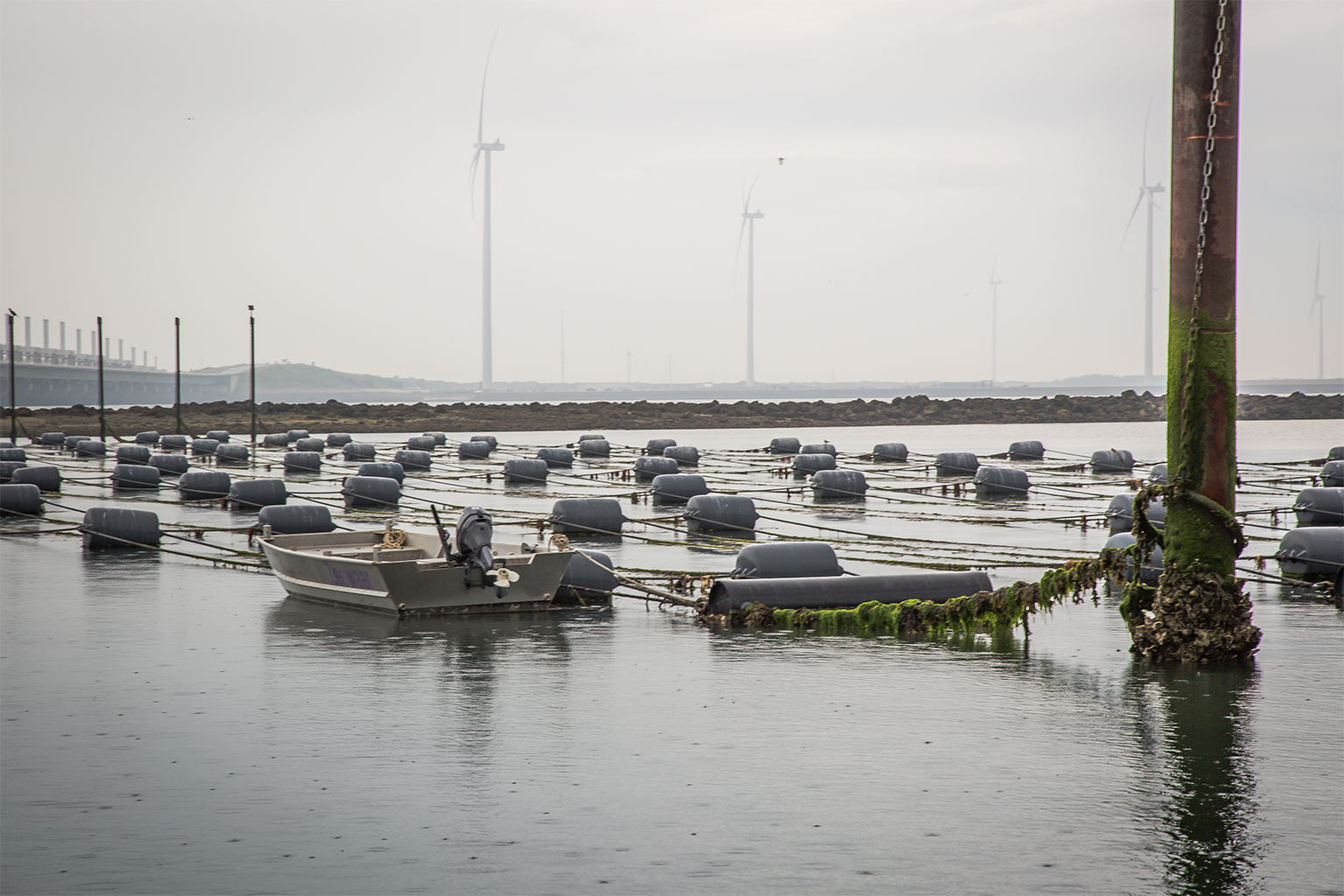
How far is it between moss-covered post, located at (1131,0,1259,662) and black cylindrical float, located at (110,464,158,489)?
131 ft

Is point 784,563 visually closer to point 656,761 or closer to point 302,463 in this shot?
point 656,761

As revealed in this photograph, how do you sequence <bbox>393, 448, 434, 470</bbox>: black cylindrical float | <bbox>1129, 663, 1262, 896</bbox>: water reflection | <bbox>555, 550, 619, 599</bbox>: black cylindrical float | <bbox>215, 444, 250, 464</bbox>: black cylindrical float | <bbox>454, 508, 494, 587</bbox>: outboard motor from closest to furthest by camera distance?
<bbox>1129, 663, 1262, 896</bbox>: water reflection < <bbox>454, 508, 494, 587</bbox>: outboard motor < <bbox>555, 550, 619, 599</bbox>: black cylindrical float < <bbox>393, 448, 434, 470</bbox>: black cylindrical float < <bbox>215, 444, 250, 464</bbox>: black cylindrical float

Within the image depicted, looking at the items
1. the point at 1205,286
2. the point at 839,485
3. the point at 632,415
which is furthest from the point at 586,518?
the point at 632,415

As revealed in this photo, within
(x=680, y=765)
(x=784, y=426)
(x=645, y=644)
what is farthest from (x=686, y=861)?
(x=784, y=426)

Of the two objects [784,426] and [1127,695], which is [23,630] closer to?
[1127,695]

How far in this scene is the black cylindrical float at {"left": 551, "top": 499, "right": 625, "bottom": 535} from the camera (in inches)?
1273

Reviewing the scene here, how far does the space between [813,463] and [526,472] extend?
468 inches

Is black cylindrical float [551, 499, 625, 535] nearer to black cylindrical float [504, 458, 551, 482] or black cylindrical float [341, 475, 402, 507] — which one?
black cylindrical float [341, 475, 402, 507]

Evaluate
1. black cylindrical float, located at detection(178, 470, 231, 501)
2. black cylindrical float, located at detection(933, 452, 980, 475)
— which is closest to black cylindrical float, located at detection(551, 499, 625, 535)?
black cylindrical float, located at detection(178, 470, 231, 501)

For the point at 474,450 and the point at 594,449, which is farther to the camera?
the point at 474,450

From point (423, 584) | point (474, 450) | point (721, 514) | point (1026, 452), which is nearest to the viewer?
point (423, 584)

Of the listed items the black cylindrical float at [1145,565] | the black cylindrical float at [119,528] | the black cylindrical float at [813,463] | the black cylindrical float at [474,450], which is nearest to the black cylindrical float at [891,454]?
the black cylindrical float at [813,463]

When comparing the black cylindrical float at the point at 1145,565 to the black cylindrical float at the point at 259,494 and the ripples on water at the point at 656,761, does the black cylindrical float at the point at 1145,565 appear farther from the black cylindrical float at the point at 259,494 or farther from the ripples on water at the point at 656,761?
the black cylindrical float at the point at 259,494

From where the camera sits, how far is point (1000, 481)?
44.8 m
